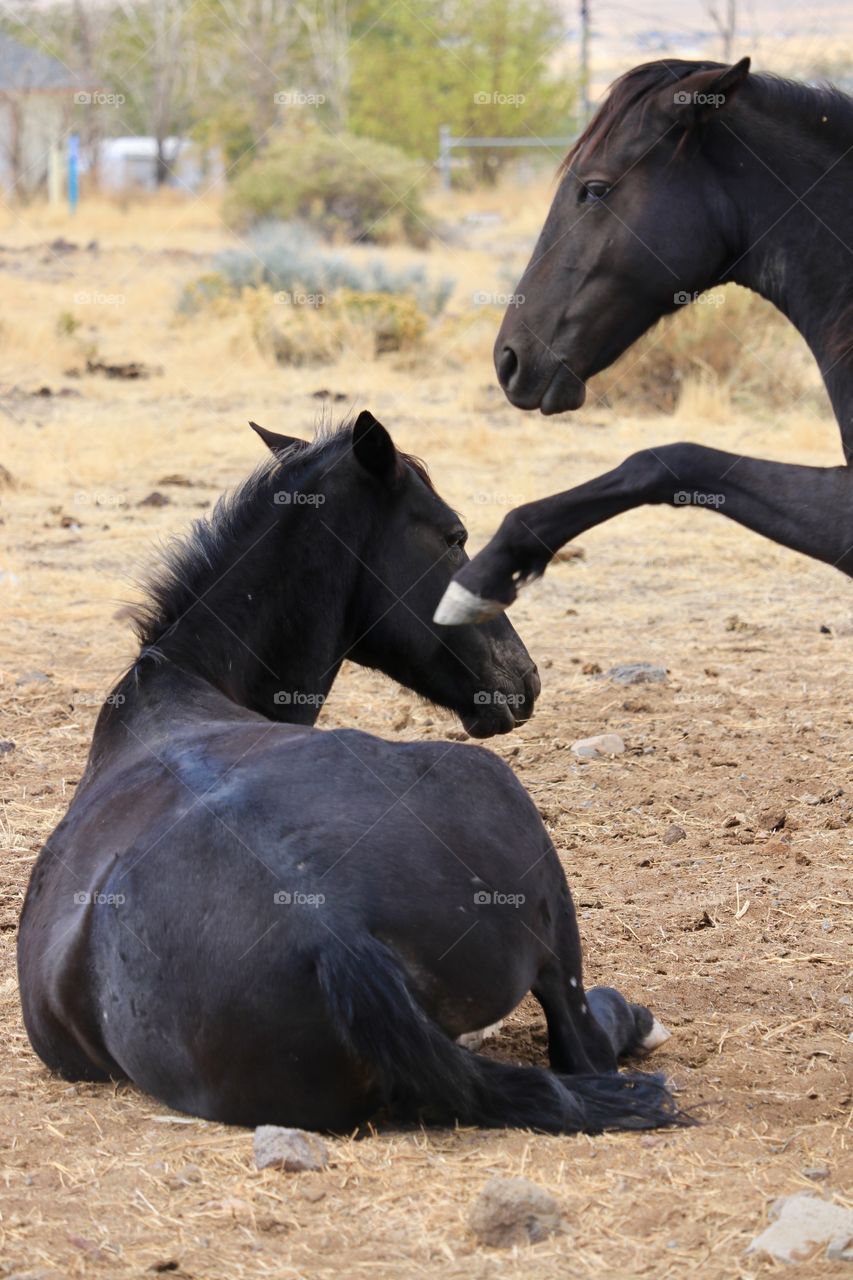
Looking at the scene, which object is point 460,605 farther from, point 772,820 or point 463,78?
point 463,78

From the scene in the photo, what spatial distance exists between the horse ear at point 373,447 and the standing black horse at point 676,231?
419 mm

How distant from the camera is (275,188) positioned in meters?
29.4

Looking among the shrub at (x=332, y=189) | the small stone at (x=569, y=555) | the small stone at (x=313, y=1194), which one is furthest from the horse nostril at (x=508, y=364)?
the shrub at (x=332, y=189)

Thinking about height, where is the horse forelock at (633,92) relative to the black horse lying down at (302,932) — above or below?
above

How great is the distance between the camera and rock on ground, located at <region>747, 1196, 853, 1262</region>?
284cm

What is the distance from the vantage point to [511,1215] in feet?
9.59

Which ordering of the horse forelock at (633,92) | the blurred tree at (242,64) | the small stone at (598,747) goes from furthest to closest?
the blurred tree at (242,64), the small stone at (598,747), the horse forelock at (633,92)

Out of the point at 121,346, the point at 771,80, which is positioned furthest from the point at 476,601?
the point at 121,346

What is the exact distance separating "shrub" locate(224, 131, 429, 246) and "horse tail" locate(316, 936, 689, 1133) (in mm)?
26344

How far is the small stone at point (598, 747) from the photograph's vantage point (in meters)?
6.68

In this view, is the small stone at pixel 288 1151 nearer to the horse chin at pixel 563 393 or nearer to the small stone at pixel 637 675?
the horse chin at pixel 563 393

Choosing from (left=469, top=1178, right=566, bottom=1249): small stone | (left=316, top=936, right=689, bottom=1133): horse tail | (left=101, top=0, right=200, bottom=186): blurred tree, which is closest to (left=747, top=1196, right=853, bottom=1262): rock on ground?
(left=469, top=1178, right=566, bottom=1249): small stone

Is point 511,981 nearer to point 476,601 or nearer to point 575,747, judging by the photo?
point 476,601

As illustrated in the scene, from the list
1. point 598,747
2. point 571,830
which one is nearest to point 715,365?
point 598,747
